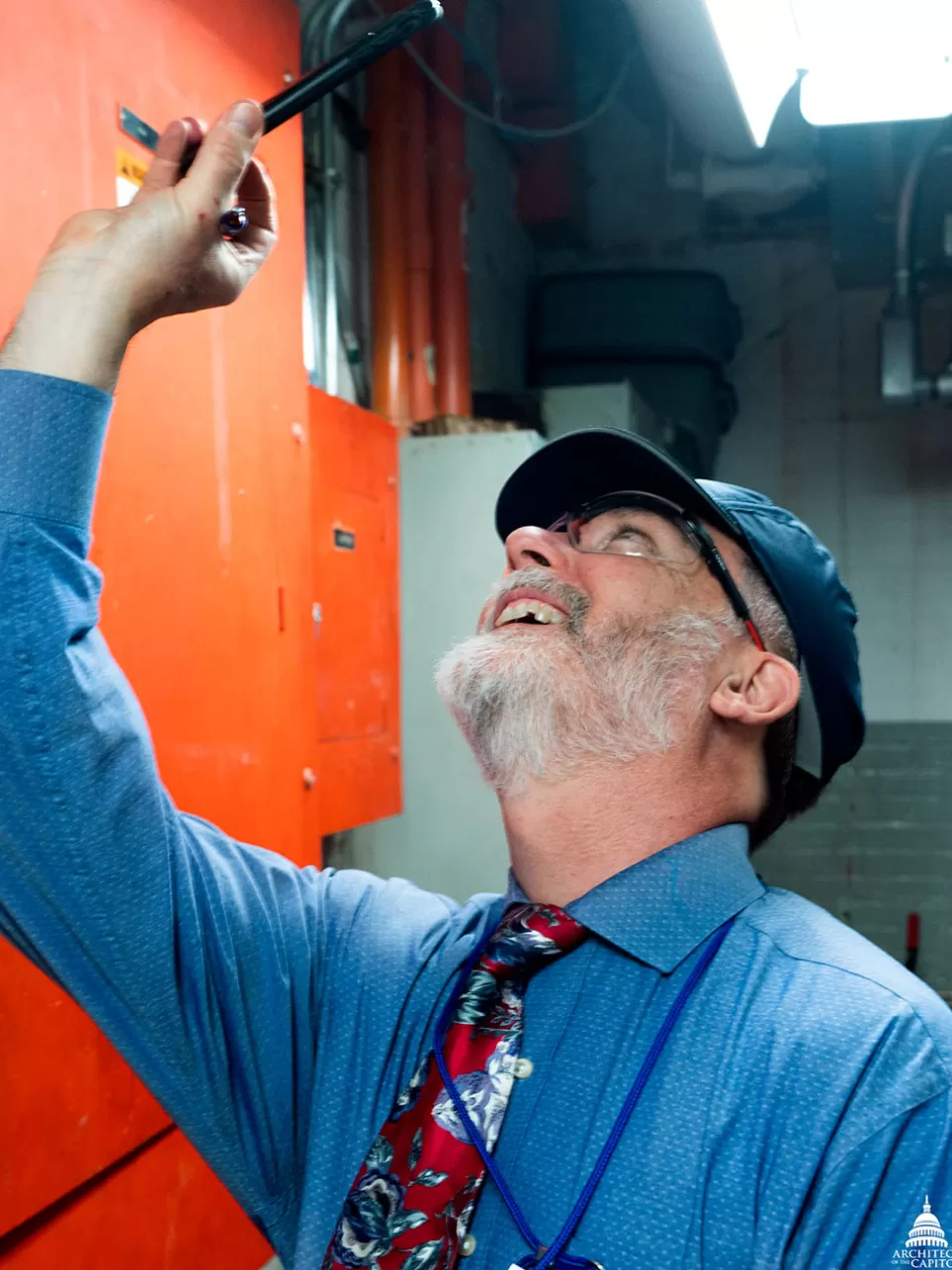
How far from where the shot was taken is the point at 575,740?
104 cm

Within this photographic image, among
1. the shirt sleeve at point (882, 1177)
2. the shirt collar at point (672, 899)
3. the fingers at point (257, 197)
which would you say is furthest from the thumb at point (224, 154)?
the shirt sleeve at point (882, 1177)

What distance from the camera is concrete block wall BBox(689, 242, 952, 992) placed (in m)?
4.02

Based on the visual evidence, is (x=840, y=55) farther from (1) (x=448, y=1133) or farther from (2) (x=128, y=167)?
(1) (x=448, y=1133)

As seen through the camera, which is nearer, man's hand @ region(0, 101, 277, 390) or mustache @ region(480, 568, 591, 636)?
man's hand @ region(0, 101, 277, 390)

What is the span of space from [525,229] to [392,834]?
2370 mm

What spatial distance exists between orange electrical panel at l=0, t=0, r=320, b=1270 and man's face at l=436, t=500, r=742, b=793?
0.34 meters

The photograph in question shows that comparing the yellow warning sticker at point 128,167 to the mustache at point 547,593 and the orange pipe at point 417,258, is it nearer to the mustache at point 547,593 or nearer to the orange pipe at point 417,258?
the mustache at point 547,593

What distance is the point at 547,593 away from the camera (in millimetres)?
1118

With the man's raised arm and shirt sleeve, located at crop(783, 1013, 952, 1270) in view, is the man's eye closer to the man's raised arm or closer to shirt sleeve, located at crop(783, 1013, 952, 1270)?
the man's raised arm

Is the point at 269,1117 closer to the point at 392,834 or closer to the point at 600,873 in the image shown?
the point at 600,873

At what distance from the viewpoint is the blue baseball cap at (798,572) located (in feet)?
3.64

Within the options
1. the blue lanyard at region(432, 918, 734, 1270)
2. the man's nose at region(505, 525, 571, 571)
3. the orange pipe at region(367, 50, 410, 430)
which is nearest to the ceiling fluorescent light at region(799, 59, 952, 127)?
the orange pipe at region(367, 50, 410, 430)

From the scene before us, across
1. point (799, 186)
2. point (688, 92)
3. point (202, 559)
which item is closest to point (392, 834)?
point (202, 559)

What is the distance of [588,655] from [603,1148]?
455mm
